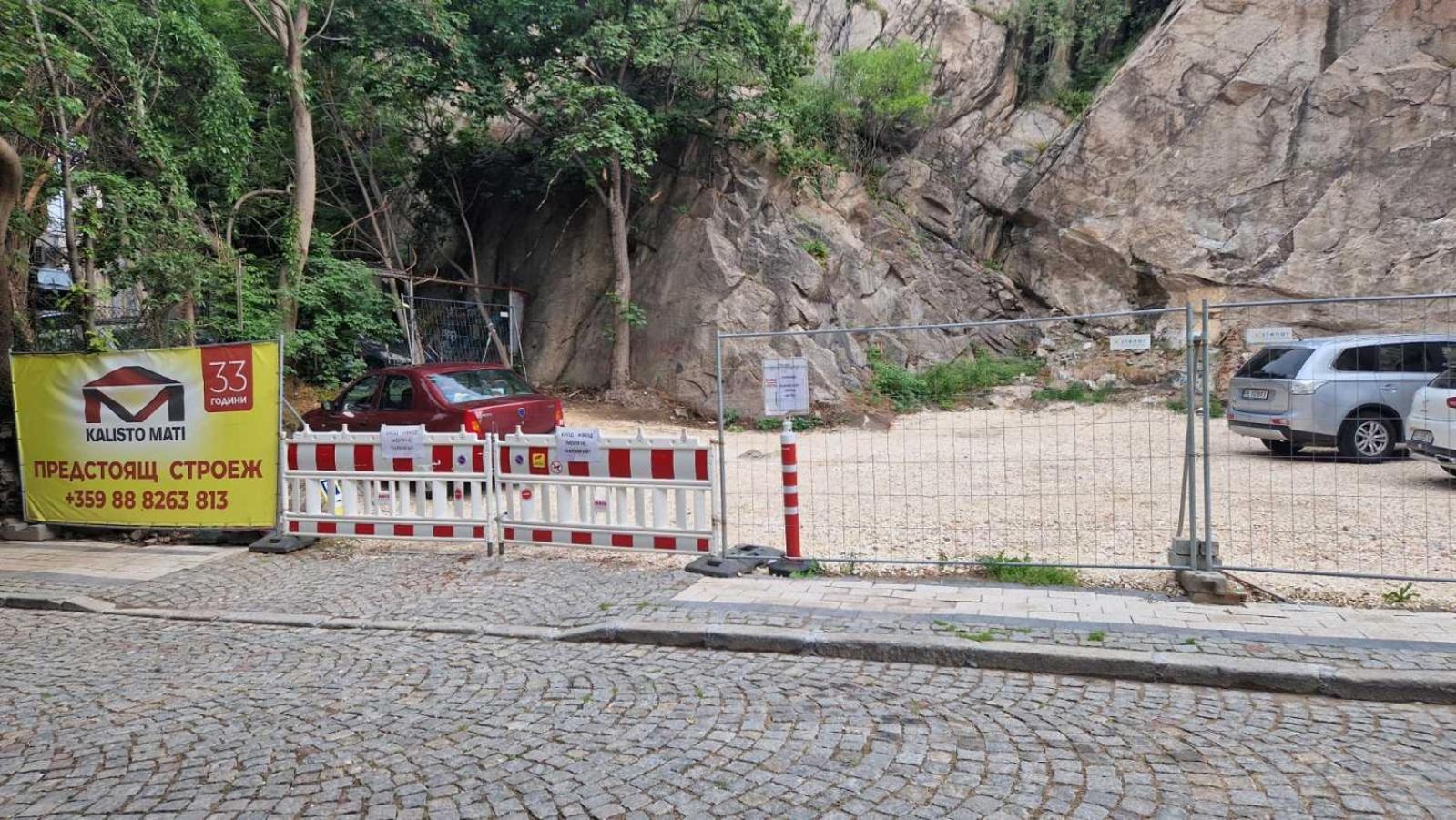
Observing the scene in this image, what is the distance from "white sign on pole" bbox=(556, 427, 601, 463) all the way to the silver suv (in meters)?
6.54

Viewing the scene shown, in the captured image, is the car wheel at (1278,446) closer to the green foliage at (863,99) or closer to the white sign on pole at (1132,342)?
the white sign on pole at (1132,342)

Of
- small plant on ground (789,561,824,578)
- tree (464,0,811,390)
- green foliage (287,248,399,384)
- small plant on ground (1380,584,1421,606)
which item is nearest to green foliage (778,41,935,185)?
Result: tree (464,0,811,390)

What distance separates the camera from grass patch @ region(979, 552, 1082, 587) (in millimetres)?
6359

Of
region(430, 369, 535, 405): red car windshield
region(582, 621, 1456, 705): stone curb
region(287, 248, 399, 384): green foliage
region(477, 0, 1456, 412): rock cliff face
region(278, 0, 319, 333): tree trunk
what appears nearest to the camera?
region(582, 621, 1456, 705): stone curb

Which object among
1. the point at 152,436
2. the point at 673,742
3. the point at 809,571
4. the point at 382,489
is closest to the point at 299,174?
the point at 152,436

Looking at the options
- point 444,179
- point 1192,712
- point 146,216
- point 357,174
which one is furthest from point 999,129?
point 1192,712

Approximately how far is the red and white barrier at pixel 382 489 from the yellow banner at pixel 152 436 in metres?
0.33

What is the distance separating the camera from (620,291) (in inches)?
809

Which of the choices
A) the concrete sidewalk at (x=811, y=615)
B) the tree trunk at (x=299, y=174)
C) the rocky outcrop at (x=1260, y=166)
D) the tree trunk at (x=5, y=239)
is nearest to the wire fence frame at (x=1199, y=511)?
the concrete sidewalk at (x=811, y=615)

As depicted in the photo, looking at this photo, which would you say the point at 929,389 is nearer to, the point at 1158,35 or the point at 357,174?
the point at 357,174

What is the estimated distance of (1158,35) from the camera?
25109 millimetres

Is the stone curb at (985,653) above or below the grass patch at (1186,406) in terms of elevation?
below

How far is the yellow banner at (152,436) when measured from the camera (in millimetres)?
8250

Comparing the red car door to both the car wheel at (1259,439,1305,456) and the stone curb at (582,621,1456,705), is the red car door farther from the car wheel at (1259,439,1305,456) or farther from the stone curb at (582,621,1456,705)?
the car wheel at (1259,439,1305,456)
